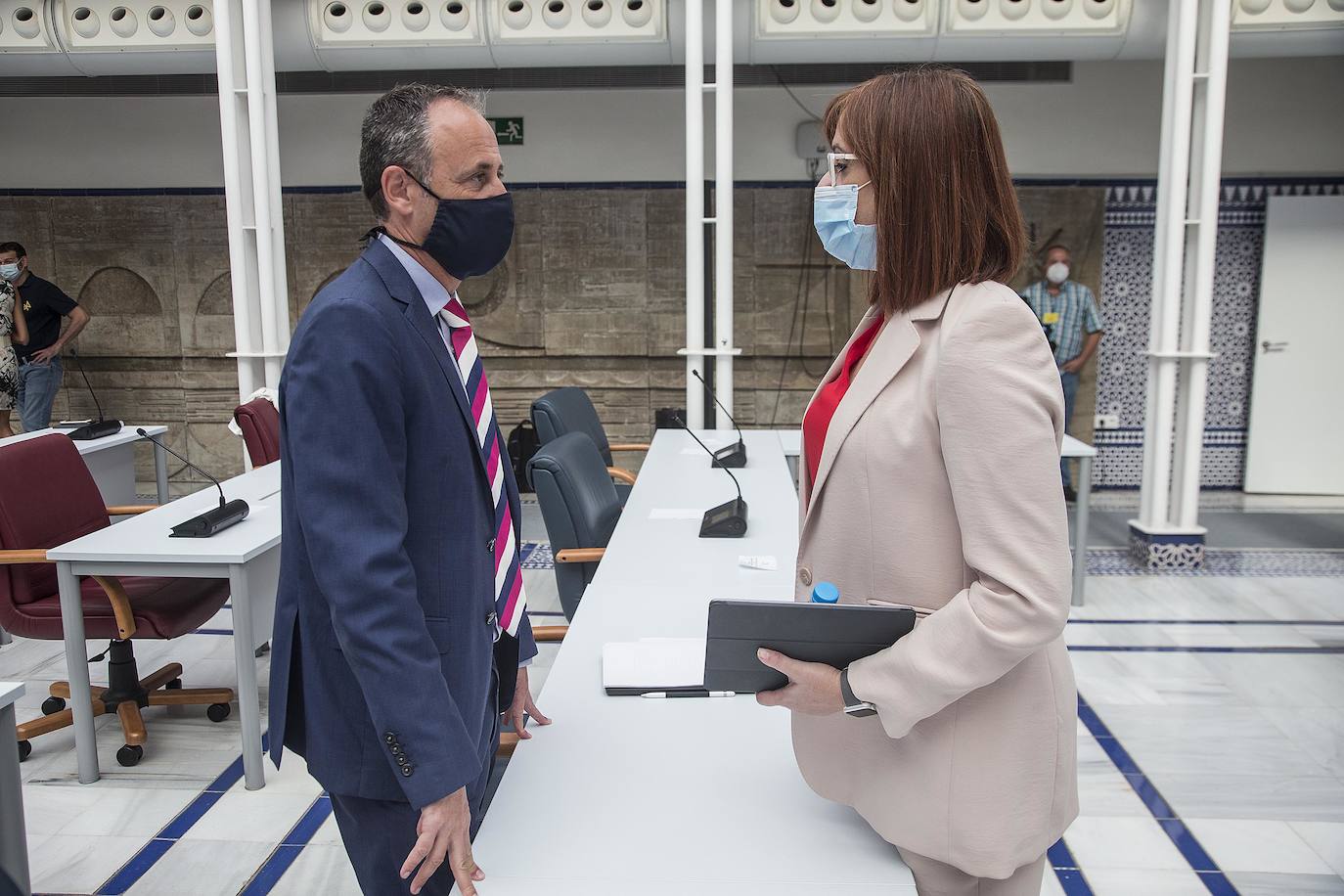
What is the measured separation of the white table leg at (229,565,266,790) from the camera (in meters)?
2.98

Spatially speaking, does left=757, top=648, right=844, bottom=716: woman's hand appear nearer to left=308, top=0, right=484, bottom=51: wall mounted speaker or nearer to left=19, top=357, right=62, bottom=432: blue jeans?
left=308, top=0, right=484, bottom=51: wall mounted speaker

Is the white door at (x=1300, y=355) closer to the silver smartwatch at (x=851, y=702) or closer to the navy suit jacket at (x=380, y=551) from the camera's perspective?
the silver smartwatch at (x=851, y=702)

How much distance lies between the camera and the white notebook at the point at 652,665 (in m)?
1.80

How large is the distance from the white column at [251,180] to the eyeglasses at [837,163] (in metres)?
4.88

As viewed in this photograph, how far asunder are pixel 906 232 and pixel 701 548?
70.2 inches

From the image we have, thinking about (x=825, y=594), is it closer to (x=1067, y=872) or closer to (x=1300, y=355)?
(x=1067, y=872)

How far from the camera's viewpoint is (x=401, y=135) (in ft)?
4.41

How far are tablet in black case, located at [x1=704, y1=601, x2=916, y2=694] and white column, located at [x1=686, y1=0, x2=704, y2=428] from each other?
4180 mm

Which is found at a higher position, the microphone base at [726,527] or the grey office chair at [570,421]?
the grey office chair at [570,421]

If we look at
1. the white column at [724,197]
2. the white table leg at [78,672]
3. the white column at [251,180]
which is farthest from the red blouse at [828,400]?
the white column at [251,180]

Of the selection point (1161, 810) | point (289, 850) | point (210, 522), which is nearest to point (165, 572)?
point (210, 522)

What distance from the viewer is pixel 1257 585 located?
5098mm

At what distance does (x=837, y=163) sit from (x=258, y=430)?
3934 millimetres

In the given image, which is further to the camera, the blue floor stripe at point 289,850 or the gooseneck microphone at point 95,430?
the gooseneck microphone at point 95,430
